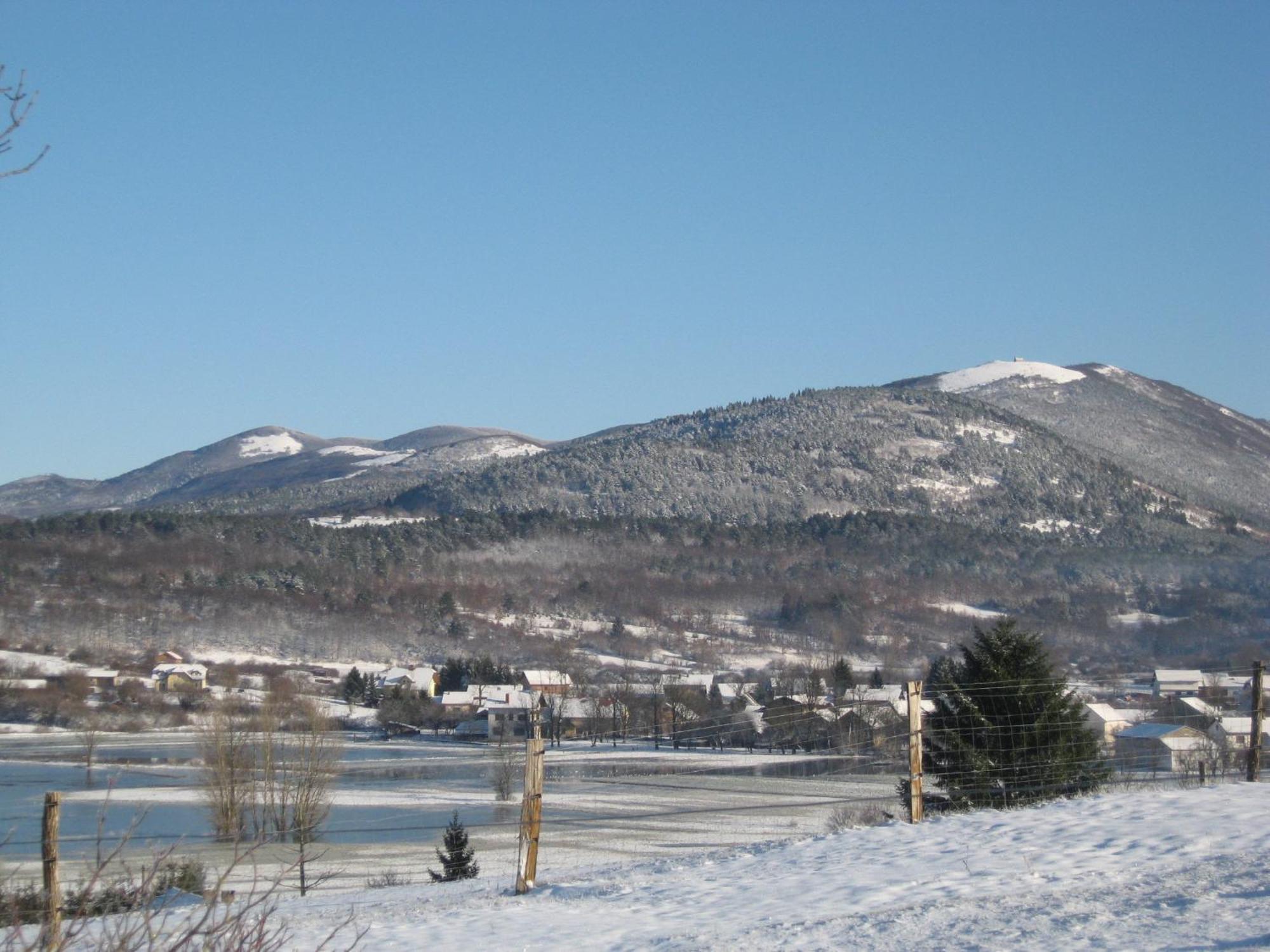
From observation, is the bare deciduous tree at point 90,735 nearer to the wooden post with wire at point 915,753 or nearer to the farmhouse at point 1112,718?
the farmhouse at point 1112,718

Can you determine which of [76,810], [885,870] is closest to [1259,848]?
[885,870]

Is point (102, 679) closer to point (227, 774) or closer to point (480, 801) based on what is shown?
point (480, 801)

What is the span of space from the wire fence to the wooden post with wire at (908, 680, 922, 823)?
0.19 feet

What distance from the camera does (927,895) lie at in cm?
938

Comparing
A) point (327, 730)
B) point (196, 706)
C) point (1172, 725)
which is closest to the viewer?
point (1172, 725)

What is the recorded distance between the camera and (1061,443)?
196 m

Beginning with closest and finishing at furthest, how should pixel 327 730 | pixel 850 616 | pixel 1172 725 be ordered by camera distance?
pixel 1172 725 < pixel 327 730 < pixel 850 616

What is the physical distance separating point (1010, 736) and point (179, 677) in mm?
67810

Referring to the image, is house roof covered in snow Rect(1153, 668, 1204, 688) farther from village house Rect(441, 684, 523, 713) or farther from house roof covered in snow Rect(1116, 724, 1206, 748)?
village house Rect(441, 684, 523, 713)

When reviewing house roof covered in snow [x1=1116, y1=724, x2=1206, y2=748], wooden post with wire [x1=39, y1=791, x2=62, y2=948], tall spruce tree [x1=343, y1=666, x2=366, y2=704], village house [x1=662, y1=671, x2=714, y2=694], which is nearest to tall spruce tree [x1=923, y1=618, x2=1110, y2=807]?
wooden post with wire [x1=39, y1=791, x2=62, y2=948]

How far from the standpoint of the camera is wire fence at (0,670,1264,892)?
651 inches

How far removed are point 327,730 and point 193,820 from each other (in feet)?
33.6

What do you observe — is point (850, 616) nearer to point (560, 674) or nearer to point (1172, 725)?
point (560, 674)

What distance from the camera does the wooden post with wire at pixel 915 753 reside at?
1266 cm
